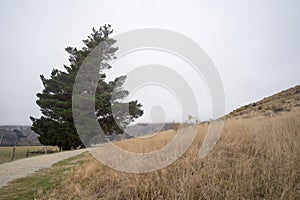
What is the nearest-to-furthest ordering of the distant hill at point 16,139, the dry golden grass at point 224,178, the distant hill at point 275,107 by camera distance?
the dry golden grass at point 224,178 < the distant hill at point 275,107 < the distant hill at point 16,139

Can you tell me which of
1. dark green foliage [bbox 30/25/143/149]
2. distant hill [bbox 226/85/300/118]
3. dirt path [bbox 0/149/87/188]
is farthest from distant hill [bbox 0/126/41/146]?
distant hill [bbox 226/85/300/118]

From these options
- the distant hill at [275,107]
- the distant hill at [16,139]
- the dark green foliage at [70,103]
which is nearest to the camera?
the distant hill at [275,107]

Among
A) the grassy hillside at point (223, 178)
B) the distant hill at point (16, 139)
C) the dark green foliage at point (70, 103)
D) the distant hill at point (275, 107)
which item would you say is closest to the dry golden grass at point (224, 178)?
the grassy hillside at point (223, 178)

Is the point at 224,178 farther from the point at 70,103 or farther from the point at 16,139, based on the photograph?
the point at 16,139

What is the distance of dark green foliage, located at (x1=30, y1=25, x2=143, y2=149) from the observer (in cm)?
2114

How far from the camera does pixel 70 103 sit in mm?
21703

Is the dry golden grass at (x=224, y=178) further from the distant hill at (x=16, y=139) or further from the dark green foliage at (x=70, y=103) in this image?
the distant hill at (x=16, y=139)

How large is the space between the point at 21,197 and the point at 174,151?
3.53m

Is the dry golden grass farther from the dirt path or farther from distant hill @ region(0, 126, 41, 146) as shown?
distant hill @ region(0, 126, 41, 146)

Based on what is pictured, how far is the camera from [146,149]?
568 centimetres

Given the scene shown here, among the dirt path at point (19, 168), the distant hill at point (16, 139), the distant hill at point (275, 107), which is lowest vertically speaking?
the distant hill at point (16, 139)

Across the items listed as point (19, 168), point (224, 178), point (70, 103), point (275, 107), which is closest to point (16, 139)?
point (70, 103)

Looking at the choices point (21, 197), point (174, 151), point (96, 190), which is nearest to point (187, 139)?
point (174, 151)

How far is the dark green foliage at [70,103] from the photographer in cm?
2114
